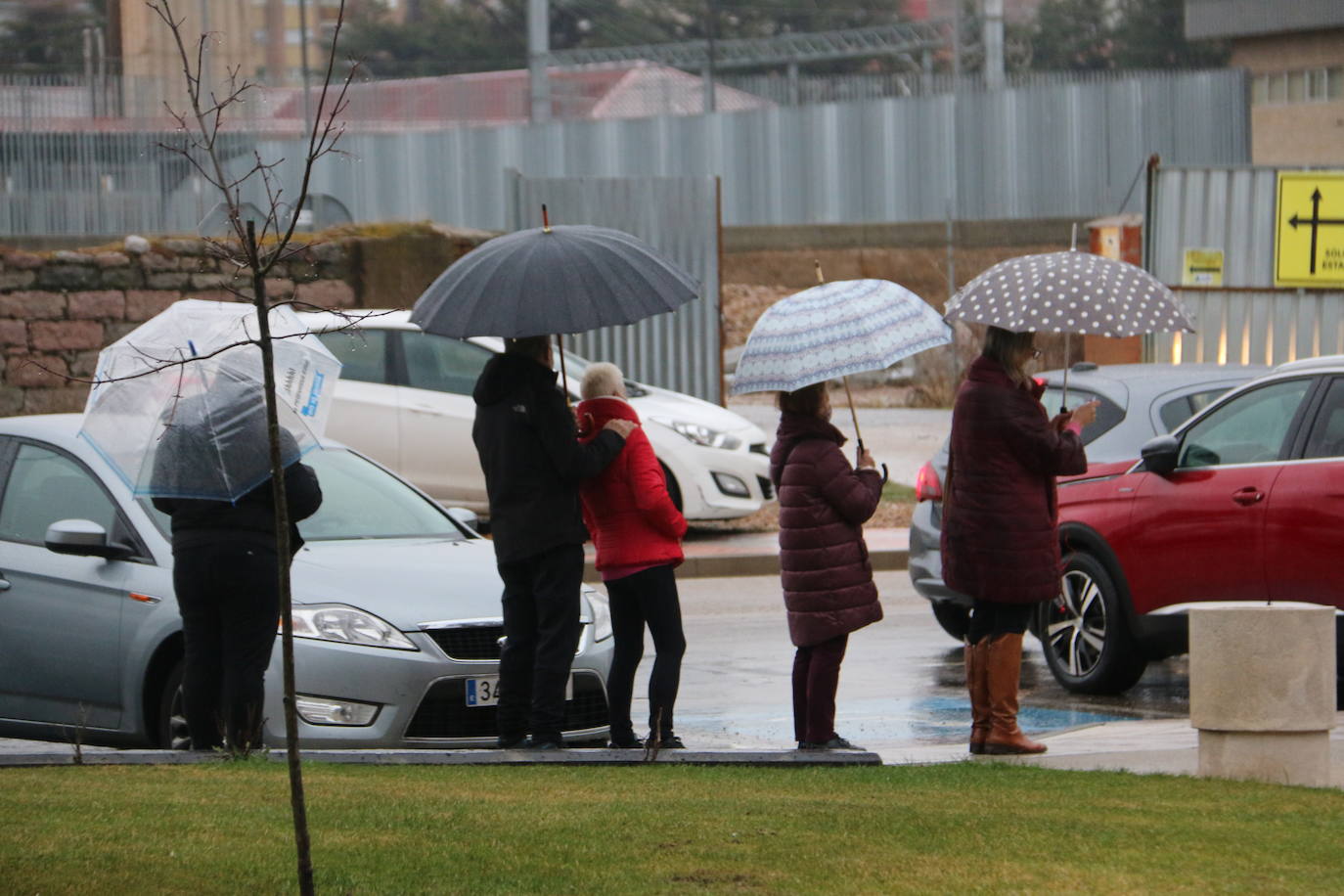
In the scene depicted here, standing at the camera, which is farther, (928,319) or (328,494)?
(328,494)

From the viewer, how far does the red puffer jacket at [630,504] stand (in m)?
7.49

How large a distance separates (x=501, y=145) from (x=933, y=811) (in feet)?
116

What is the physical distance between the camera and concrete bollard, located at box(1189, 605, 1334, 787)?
6.96 m

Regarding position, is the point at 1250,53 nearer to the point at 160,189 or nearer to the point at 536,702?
the point at 160,189

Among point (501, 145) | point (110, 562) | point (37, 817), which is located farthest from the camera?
point (501, 145)

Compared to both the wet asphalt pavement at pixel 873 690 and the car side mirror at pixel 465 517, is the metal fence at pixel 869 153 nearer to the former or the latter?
the wet asphalt pavement at pixel 873 690

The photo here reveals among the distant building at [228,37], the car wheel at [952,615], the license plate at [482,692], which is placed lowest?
the car wheel at [952,615]

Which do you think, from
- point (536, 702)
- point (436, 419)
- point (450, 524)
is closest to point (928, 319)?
point (536, 702)

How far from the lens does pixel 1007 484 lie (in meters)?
7.53

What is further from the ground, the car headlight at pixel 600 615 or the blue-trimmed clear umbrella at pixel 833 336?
the blue-trimmed clear umbrella at pixel 833 336

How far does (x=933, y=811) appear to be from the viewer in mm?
6035

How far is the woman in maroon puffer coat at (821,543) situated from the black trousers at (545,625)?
0.81m

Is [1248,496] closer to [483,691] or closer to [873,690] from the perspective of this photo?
[873,690]

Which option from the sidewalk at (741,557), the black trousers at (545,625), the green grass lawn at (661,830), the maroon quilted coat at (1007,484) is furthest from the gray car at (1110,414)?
the green grass lawn at (661,830)
